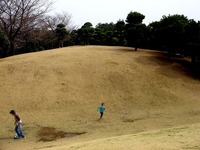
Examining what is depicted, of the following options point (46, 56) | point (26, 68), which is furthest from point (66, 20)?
point (26, 68)

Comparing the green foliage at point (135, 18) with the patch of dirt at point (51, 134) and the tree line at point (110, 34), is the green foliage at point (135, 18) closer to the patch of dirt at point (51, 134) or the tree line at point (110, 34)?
the tree line at point (110, 34)

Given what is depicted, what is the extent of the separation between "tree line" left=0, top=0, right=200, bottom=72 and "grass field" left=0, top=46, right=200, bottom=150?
84.9 inches

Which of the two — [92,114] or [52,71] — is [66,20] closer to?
[52,71]

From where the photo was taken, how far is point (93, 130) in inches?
606

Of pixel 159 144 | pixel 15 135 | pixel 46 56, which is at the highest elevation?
pixel 46 56

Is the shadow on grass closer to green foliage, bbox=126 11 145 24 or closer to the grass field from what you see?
the grass field

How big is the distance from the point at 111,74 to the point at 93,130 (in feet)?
30.8

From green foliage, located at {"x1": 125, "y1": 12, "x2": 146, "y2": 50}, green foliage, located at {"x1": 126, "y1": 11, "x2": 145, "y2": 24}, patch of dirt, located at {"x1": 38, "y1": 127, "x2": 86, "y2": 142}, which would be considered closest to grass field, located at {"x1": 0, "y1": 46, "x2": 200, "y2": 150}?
patch of dirt, located at {"x1": 38, "y1": 127, "x2": 86, "y2": 142}

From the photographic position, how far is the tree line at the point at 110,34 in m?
27.0

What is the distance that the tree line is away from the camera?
27.0m

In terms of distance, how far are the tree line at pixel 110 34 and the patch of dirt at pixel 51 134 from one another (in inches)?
627

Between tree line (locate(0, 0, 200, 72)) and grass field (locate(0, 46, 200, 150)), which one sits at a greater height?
tree line (locate(0, 0, 200, 72))

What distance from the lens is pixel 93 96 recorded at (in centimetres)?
2103

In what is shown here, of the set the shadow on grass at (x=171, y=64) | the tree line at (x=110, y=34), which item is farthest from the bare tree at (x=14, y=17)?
the shadow on grass at (x=171, y=64)
